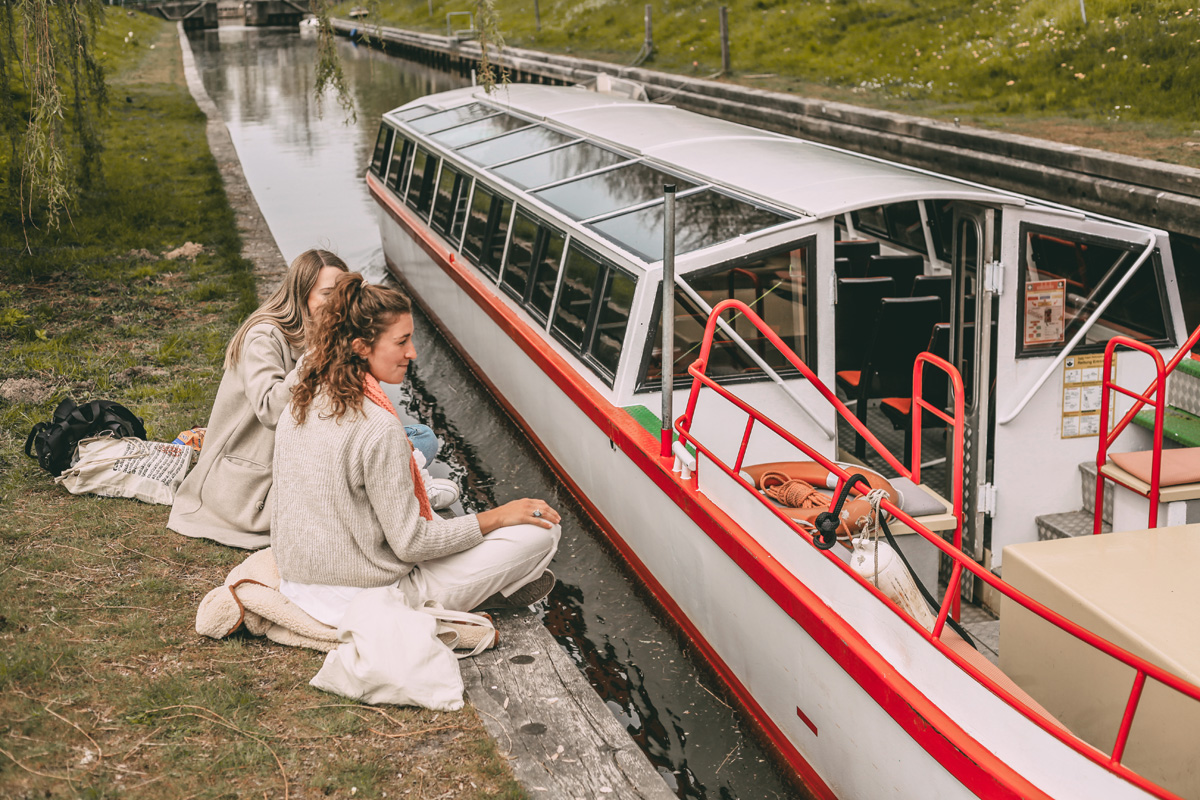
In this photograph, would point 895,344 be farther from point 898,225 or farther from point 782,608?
point 782,608

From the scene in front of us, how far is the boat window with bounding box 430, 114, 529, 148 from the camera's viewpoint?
9.43 meters

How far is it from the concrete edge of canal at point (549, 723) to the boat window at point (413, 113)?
7594mm

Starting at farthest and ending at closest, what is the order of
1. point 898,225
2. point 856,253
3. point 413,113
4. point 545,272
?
point 413,113
point 898,225
point 856,253
point 545,272

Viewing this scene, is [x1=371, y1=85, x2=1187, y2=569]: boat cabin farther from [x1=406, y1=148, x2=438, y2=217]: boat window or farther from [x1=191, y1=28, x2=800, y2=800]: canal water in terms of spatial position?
[x1=406, y1=148, x2=438, y2=217]: boat window

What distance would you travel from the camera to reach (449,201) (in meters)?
9.42

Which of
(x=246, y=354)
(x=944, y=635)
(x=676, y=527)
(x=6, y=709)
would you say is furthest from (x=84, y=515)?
(x=944, y=635)

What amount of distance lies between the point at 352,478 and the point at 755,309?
7.68 feet

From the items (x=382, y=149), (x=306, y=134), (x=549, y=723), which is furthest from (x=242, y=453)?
(x=306, y=134)

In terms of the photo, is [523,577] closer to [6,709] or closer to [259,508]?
[259,508]

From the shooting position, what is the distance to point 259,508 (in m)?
5.11

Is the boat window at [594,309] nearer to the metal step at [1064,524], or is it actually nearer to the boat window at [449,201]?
the metal step at [1064,524]

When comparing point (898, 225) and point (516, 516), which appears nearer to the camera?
point (516, 516)

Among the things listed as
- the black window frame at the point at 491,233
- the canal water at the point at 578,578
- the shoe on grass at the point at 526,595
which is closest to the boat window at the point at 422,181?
the canal water at the point at 578,578

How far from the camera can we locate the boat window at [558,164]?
24.5 feet
